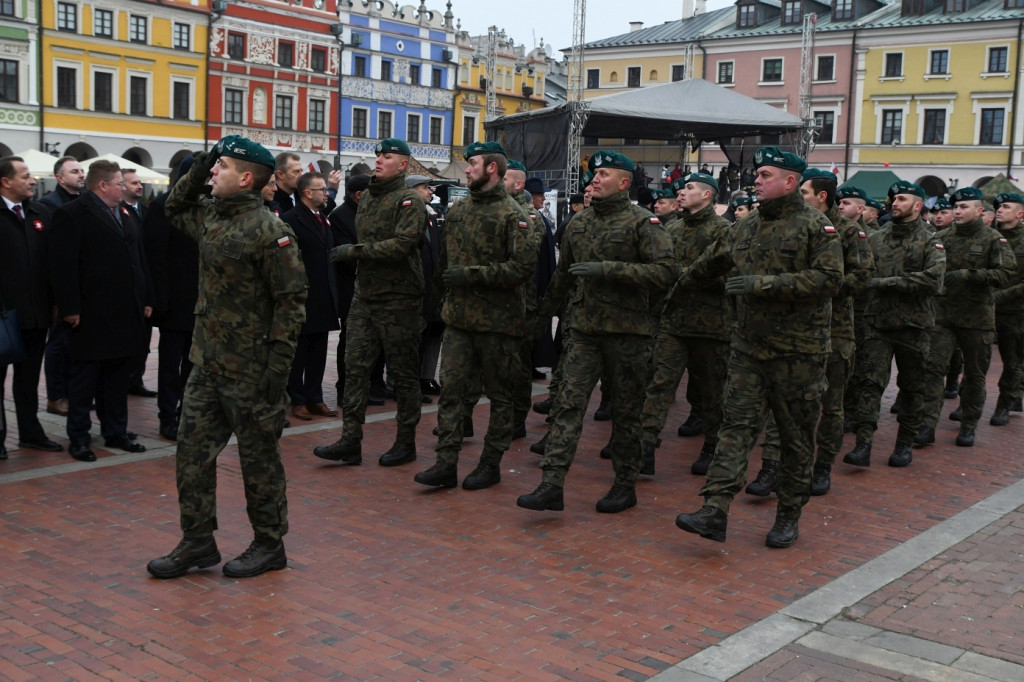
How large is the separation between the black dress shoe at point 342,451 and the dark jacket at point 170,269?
1.54 m

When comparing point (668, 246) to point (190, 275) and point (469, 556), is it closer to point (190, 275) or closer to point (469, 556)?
point (469, 556)

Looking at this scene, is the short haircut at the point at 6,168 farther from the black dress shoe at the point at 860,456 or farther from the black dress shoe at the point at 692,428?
the black dress shoe at the point at 860,456

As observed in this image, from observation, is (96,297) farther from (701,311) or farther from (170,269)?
(701,311)

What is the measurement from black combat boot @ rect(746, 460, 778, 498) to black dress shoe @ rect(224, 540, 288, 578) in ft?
11.2

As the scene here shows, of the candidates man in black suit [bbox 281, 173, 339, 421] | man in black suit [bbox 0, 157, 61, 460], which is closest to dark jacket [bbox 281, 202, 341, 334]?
man in black suit [bbox 281, 173, 339, 421]

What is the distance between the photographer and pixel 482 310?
23.6 ft

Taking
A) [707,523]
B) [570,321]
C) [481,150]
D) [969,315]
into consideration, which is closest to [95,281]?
[481,150]

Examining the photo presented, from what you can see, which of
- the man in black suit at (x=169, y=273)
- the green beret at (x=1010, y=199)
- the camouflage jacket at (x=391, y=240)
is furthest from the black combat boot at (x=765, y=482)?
the green beret at (x=1010, y=199)

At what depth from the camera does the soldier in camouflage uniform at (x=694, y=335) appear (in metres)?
7.85

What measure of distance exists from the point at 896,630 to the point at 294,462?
4.46m

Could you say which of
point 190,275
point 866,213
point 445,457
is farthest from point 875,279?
point 190,275

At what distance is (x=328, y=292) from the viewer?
9.60m

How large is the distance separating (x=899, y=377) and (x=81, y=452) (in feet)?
20.4

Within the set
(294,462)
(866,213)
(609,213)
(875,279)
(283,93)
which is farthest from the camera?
(283,93)
